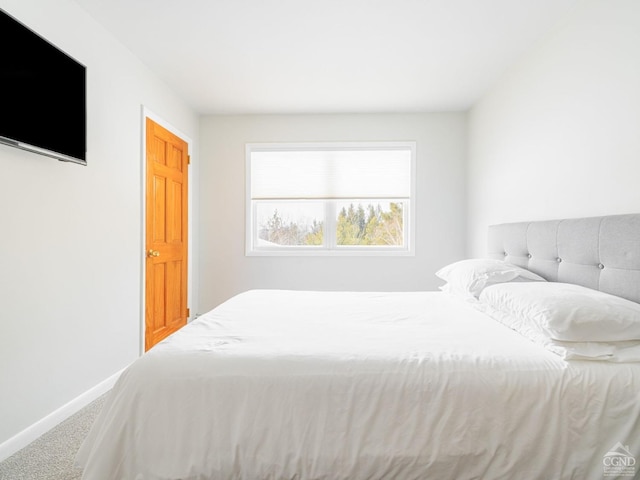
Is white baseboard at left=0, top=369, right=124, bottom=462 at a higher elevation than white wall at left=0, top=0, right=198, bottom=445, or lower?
lower

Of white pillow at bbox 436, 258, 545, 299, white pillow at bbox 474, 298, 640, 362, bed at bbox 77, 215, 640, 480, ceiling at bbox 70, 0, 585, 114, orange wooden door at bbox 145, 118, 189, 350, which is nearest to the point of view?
bed at bbox 77, 215, 640, 480

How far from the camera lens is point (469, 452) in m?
1.12

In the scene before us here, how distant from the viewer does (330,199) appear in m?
4.09

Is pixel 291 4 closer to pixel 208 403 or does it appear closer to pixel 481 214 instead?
pixel 208 403

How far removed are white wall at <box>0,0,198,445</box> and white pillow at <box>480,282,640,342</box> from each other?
2524mm

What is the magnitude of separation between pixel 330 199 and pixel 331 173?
0.31 metres

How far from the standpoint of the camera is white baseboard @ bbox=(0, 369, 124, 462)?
1759 mm

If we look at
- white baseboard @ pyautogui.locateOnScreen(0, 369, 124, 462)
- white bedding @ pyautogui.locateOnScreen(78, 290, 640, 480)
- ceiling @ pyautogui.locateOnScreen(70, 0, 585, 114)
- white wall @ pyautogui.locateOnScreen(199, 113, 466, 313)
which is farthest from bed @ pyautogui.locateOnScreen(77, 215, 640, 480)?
white wall @ pyautogui.locateOnScreen(199, 113, 466, 313)

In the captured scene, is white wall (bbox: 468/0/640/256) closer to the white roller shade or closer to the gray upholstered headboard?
the gray upholstered headboard

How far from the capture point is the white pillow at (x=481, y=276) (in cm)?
207

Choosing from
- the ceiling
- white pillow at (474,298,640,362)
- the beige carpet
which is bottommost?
the beige carpet

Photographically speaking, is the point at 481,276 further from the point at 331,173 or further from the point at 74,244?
the point at 74,244

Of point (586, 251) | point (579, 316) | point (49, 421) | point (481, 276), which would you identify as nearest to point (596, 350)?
point (579, 316)

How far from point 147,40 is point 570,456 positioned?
341 centimetres
